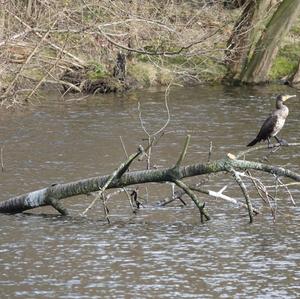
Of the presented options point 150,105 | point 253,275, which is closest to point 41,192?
point 253,275

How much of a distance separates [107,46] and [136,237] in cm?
1196

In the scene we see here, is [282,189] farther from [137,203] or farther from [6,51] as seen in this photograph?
[6,51]

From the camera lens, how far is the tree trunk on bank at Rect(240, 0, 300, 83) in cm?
3306

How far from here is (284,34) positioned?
1310 inches

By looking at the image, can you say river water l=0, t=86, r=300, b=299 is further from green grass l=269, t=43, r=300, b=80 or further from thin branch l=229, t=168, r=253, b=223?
green grass l=269, t=43, r=300, b=80

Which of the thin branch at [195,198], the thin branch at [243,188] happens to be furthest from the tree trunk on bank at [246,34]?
the thin branch at [243,188]

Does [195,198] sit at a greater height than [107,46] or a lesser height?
lesser

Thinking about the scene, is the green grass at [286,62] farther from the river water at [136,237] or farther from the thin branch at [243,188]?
the thin branch at [243,188]

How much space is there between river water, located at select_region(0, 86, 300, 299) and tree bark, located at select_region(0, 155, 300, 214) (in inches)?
8.7

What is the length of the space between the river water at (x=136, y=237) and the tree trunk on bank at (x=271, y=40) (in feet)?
34.4

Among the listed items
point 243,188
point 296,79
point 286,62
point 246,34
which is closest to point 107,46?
point 246,34

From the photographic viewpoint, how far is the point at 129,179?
14.0 metres

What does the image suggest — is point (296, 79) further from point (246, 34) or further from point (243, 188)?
point (243, 188)

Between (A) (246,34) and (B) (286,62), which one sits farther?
(B) (286,62)
